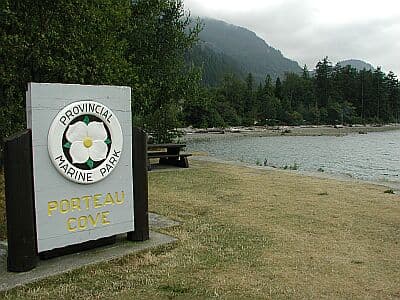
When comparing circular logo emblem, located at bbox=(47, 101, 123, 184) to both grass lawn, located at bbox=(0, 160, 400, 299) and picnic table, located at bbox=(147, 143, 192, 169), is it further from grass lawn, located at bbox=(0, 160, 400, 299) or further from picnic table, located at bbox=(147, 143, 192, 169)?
picnic table, located at bbox=(147, 143, 192, 169)

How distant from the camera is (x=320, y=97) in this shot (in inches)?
4038

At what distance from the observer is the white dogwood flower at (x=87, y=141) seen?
4887mm

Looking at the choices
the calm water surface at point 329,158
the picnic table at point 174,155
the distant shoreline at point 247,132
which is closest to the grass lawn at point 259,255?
the picnic table at point 174,155

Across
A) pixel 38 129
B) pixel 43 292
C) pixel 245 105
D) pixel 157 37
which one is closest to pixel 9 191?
pixel 38 129

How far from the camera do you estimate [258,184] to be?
10328mm

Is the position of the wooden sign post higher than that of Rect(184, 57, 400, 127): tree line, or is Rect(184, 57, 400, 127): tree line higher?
Rect(184, 57, 400, 127): tree line

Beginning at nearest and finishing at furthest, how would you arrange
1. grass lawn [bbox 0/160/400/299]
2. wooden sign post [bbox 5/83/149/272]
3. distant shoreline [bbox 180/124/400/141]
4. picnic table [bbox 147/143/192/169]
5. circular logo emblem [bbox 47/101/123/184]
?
grass lawn [bbox 0/160/400/299] < wooden sign post [bbox 5/83/149/272] < circular logo emblem [bbox 47/101/123/184] < picnic table [bbox 147/143/192/169] < distant shoreline [bbox 180/124/400/141]

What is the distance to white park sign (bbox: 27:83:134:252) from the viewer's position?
15.2 feet

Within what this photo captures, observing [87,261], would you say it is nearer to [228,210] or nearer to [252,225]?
[252,225]

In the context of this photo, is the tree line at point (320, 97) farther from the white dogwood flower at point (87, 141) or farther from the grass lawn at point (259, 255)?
the white dogwood flower at point (87, 141)

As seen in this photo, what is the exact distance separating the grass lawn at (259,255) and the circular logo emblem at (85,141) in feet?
3.19

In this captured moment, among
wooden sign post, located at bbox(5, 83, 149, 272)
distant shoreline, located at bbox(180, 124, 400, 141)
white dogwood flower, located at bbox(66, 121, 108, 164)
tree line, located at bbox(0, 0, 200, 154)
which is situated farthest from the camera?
distant shoreline, located at bbox(180, 124, 400, 141)

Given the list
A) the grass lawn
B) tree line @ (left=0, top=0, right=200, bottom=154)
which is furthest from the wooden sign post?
tree line @ (left=0, top=0, right=200, bottom=154)

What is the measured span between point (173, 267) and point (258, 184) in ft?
19.3
